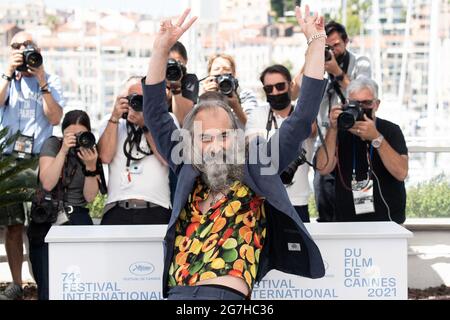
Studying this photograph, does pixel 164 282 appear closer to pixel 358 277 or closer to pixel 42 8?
pixel 358 277

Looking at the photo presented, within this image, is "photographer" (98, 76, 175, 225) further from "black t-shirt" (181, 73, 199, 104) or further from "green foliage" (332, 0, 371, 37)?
"green foliage" (332, 0, 371, 37)

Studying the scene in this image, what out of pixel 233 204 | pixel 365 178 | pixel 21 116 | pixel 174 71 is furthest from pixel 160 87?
pixel 21 116

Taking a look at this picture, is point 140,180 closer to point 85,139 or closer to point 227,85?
point 85,139

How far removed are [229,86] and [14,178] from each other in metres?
1.73

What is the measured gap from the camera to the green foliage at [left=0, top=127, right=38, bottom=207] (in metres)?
7.29

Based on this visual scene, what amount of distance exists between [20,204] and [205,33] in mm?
3036

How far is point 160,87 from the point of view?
195 inches

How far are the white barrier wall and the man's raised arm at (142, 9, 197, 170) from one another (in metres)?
0.52

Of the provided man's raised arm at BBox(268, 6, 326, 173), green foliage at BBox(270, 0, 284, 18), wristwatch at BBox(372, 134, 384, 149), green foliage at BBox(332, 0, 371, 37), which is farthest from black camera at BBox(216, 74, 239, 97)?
green foliage at BBox(270, 0, 284, 18)

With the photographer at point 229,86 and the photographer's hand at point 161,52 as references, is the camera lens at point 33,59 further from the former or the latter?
the photographer's hand at point 161,52

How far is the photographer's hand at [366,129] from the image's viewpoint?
259 inches

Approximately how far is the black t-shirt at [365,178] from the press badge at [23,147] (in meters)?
2.33

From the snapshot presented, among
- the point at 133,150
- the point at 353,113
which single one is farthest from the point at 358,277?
the point at 133,150

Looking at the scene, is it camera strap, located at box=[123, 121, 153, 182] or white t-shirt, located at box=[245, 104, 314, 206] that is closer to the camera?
camera strap, located at box=[123, 121, 153, 182]
